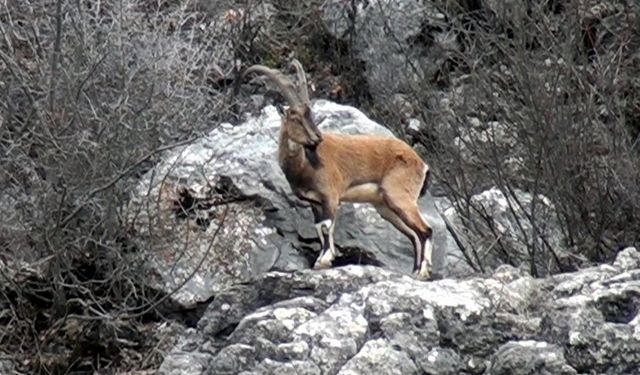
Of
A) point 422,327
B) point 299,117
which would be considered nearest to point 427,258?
point 299,117

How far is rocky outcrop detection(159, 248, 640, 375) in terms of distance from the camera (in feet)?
15.2

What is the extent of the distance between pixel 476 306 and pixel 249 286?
0.86 metres

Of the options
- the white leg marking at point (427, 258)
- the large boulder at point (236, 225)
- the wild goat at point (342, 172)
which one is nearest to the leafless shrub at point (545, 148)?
the white leg marking at point (427, 258)

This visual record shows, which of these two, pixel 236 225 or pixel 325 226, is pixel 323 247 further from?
pixel 236 225

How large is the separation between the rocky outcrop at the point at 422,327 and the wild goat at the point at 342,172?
179 inches

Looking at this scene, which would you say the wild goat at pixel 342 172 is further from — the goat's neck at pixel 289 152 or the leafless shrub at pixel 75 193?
the leafless shrub at pixel 75 193

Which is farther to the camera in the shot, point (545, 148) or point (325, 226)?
point (545, 148)

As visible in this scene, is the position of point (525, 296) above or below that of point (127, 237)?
above

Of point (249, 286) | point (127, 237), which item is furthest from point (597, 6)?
point (249, 286)

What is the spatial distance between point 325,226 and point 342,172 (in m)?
0.49

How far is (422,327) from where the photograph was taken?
4.89m

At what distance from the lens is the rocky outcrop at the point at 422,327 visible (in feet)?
15.2

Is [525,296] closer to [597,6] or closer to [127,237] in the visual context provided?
[127,237]

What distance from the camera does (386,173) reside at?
10.6m
